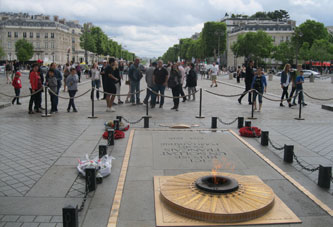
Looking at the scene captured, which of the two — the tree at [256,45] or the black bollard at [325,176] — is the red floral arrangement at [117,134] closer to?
the black bollard at [325,176]

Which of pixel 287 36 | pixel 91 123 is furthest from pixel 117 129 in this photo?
pixel 287 36

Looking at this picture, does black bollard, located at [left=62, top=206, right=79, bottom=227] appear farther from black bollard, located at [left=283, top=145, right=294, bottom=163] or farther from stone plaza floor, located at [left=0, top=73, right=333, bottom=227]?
black bollard, located at [left=283, top=145, right=294, bottom=163]

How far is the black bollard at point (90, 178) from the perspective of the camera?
18.2ft

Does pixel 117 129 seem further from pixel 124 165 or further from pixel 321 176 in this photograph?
pixel 321 176

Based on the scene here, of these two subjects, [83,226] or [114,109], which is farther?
[114,109]

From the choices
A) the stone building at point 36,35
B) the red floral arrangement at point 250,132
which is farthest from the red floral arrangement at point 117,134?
the stone building at point 36,35

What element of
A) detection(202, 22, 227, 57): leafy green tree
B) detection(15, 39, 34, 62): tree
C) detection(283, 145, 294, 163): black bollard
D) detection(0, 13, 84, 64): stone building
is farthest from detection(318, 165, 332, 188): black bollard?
detection(0, 13, 84, 64): stone building

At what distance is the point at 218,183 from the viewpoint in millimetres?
5664

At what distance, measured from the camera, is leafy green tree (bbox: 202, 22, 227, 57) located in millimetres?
99875

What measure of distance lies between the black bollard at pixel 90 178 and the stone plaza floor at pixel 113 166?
0.10 meters

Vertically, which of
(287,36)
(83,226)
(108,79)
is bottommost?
(83,226)

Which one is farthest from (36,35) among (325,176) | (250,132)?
(325,176)

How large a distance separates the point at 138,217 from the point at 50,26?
13493 cm

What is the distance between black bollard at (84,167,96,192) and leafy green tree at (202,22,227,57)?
97.5 metres
